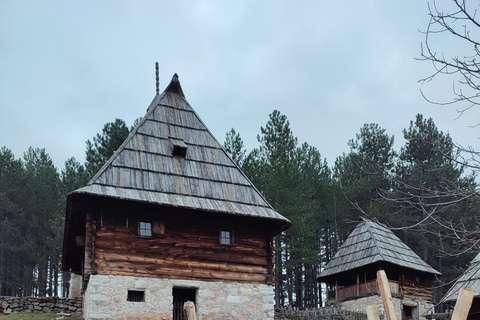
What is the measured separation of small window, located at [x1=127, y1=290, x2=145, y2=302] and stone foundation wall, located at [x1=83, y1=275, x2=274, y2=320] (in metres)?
0.14

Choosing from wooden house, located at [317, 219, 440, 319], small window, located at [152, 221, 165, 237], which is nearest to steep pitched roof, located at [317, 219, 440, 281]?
wooden house, located at [317, 219, 440, 319]

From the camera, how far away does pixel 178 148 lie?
17156mm

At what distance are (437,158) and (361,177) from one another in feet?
17.7

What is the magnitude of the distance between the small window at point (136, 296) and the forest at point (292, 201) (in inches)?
631

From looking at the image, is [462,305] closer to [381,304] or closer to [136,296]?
[136,296]

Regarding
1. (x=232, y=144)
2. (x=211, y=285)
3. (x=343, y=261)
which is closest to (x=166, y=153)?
(x=211, y=285)

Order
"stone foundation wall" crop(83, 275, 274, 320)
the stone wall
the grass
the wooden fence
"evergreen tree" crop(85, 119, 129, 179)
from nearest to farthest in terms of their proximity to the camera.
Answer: "stone foundation wall" crop(83, 275, 274, 320) < the grass < the stone wall < the wooden fence < "evergreen tree" crop(85, 119, 129, 179)

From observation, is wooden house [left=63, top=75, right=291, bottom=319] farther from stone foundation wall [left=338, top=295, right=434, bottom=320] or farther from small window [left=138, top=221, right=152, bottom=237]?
stone foundation wall [left=338, top=295, right=434, bottom=320]

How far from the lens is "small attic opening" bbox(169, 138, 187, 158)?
17.1 metres

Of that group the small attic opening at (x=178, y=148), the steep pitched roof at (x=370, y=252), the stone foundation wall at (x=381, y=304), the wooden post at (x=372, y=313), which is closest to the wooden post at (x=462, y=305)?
the wooden post at (x=372, y=313)

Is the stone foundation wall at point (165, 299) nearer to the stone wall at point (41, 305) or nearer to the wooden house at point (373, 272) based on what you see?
the stone wall at point (41, 305)

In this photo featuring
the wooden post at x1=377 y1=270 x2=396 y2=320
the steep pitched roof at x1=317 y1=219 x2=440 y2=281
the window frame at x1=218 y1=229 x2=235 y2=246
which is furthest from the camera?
the steep pitched roof at x1=317 y1=219 x2=440 y2=281

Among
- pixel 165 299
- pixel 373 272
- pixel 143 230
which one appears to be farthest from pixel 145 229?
pixel 373 272

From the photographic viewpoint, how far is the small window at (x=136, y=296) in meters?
14.6
